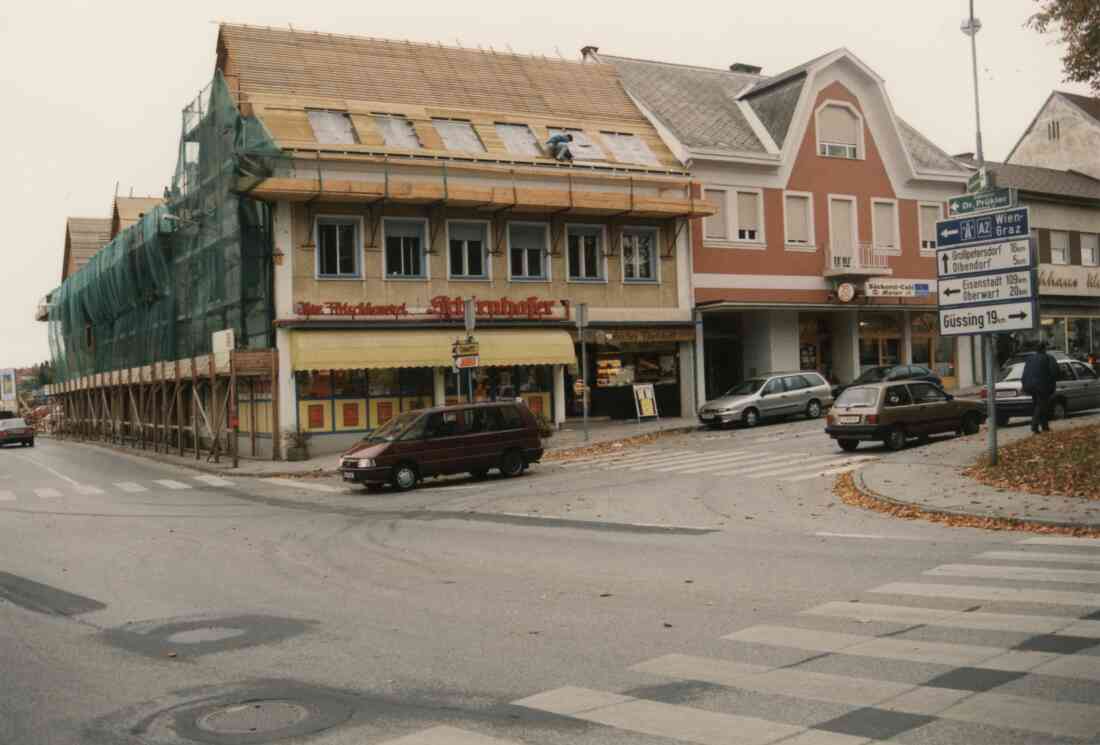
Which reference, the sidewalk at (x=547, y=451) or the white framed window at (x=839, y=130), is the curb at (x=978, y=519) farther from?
the white framed window at (x=839, y=130)

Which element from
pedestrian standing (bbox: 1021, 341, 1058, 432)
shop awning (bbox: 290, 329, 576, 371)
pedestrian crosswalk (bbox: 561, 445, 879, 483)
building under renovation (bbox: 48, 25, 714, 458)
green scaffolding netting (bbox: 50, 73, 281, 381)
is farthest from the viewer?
green scaffolding netting (bbox: 50, 73, 281, 381)

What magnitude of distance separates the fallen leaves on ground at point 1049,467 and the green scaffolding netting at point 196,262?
792 inches

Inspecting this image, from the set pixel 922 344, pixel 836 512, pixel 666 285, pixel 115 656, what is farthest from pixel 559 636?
pixel 922 344

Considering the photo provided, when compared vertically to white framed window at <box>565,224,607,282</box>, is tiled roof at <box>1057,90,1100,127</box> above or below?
above

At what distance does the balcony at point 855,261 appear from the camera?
38.3 metres

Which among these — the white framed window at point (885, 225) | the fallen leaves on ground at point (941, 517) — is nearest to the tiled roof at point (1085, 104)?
the white framed window at point (885, 225)

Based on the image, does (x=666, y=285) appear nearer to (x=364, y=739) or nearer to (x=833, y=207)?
(x=833, y=207)

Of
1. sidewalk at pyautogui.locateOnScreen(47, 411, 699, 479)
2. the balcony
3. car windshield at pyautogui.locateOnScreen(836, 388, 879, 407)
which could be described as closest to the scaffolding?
sidewalk at pyautogui.locateOnScreen(47, 411, 699, 479)

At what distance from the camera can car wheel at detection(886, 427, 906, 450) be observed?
73.6ft

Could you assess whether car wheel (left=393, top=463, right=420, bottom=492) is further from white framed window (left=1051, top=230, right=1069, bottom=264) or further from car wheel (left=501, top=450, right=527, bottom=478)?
white framed window (left=1051, top=230, right=1069, bottom=264)

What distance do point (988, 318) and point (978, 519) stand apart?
439 cm

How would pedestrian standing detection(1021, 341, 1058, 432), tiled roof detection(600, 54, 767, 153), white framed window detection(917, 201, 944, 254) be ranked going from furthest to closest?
white framed window detection(917, 201, 944, 254), tiled roof detection(600, 54, 767, 153), pedestrian standing detection(1021, 341, 1058, 432)

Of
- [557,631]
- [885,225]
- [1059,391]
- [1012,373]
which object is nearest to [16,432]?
[885,225]

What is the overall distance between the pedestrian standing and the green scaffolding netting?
19.7m
